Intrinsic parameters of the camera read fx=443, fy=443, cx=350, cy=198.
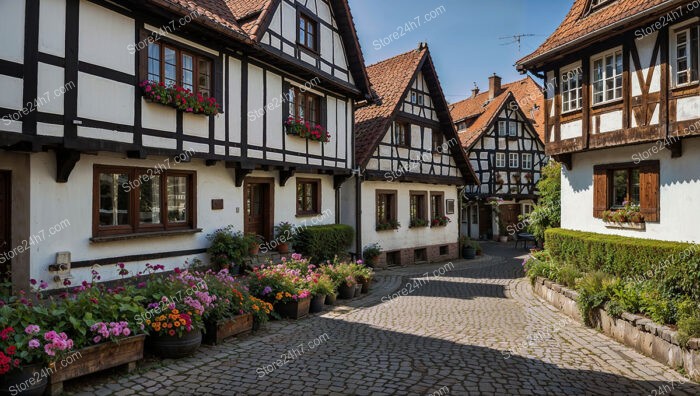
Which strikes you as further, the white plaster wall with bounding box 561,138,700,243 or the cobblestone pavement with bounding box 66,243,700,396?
the white plaster wall with bounding box 561,138,700,243

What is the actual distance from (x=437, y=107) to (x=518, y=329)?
13.3 m

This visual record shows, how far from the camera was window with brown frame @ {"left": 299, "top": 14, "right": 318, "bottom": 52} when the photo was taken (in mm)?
13516

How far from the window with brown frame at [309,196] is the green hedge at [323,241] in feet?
2.52

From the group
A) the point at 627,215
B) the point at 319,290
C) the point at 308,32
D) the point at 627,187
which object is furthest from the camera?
the point at 308,32

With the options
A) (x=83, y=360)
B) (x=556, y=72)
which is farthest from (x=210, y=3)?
(x=556, y=72)

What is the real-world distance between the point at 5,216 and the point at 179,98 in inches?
148

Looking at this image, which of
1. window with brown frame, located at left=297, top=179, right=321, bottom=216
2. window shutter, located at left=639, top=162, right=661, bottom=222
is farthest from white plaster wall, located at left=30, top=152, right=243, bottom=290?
window shutter, located at left=639, top=162, right=661, bottom=222

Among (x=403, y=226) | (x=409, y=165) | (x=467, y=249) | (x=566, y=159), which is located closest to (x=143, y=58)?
(x=566, y=159)

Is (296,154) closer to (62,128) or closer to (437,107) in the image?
(62,128)

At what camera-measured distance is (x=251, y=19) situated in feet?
39.2

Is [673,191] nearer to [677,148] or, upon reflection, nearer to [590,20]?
[677,148]

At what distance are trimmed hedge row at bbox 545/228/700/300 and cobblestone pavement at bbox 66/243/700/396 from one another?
162 centimetres

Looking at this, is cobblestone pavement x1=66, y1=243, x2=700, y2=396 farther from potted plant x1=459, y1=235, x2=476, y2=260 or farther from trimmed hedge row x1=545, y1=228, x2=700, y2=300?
potted plant x1=459, y1=235, x2=476, y2=260

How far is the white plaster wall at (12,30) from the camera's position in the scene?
677 centimetres
